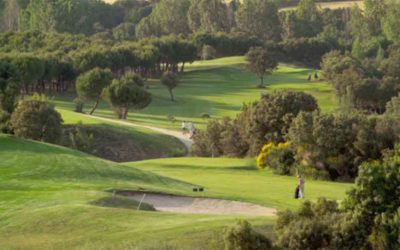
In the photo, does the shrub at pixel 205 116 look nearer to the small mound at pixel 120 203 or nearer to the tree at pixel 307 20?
the small mound at pixel 120 203

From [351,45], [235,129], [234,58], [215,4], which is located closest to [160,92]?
[234,58]

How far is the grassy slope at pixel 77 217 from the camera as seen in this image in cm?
2481

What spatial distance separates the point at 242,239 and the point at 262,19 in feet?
532

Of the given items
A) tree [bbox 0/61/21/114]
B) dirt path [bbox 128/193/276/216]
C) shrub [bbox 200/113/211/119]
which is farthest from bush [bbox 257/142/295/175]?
shrub [bbox 200/113/211/119]

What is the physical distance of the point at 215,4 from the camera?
18838 centimetres

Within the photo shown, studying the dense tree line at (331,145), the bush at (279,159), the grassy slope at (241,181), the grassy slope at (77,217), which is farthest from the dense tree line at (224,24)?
the grassy slope at (77,217)

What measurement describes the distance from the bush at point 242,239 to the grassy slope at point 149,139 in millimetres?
47083

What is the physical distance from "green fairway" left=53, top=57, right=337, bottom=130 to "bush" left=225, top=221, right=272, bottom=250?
208 ft

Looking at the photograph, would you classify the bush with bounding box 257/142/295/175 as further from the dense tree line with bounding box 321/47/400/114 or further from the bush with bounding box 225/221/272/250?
the dense tree line with bounding box 321/47/400/114

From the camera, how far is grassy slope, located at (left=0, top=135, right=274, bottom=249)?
81.4 ft

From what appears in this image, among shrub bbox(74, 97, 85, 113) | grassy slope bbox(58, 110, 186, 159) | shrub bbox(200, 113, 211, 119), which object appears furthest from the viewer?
shrub bbox(200, 113, 211, 119)

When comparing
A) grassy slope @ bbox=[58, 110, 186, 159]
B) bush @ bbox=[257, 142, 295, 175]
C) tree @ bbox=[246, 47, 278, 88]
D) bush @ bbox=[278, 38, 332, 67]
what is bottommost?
grassy slope @ bbox=[58, 110, 186, 159]

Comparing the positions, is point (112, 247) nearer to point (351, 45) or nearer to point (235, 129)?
point (235, 129)

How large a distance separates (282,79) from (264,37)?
49855 mm
